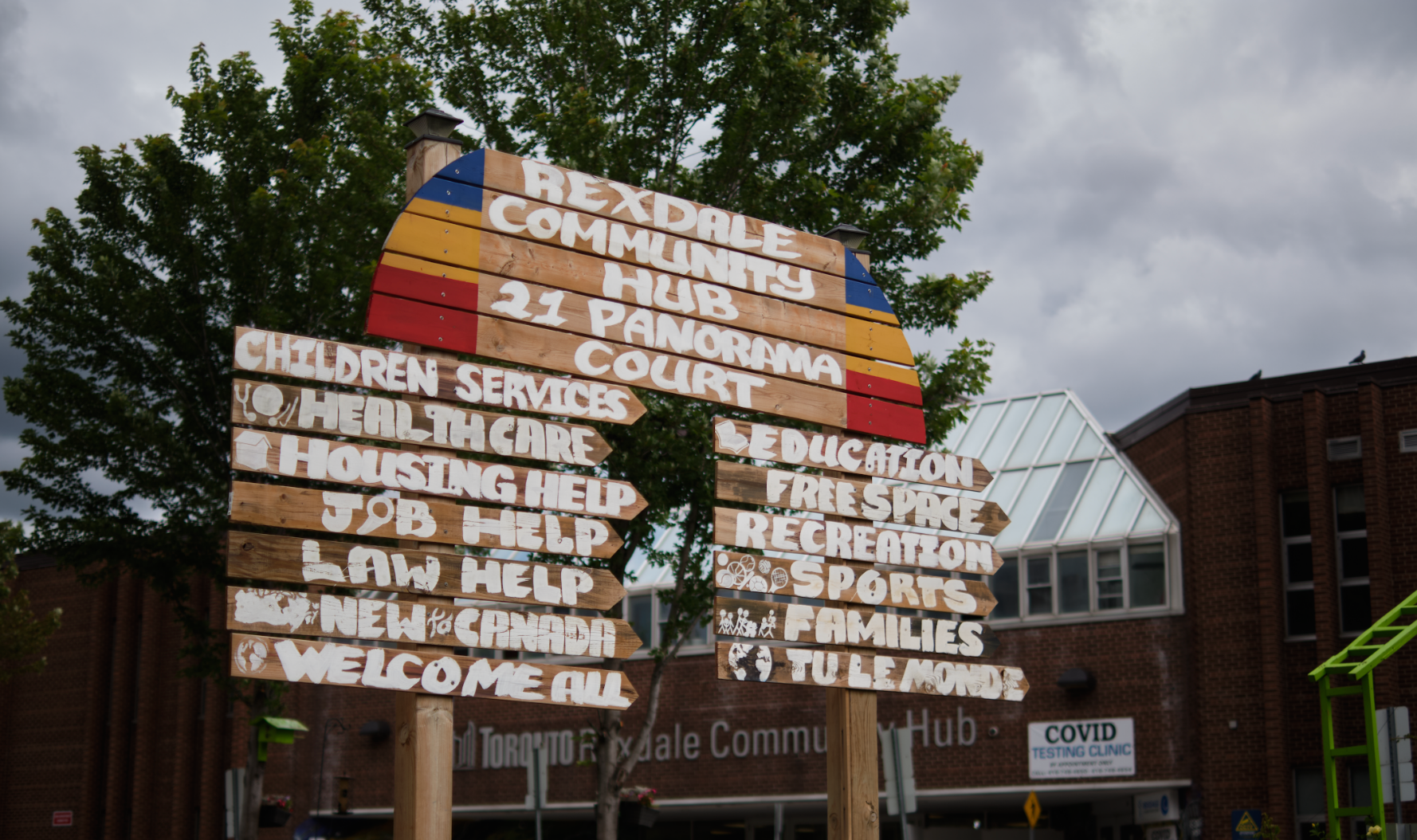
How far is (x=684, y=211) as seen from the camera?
10531 millimetres

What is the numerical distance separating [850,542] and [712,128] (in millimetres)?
8690

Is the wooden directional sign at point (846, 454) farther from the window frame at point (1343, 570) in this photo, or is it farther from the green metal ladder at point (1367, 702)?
the window frame at point (1343, 570)

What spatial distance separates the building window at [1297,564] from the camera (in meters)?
22.8

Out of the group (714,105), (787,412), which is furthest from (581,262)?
(714,105)

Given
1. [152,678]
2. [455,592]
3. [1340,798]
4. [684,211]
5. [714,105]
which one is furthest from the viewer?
[152,678]

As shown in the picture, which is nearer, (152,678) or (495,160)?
(495,160)

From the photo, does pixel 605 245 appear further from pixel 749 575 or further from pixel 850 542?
pixel 850 542

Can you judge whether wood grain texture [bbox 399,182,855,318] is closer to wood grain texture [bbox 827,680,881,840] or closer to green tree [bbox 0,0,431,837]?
wood grain texture [bbox 827,680,881,840]

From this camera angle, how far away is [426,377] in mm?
9031

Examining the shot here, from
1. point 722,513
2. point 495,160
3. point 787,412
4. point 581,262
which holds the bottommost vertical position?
point 722,513

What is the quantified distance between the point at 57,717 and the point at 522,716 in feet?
44.8

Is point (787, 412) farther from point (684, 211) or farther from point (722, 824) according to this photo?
point (722, 824)

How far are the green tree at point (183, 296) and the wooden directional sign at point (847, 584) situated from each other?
9867mm

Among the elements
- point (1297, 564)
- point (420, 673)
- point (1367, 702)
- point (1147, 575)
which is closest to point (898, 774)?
point (420, 673)
